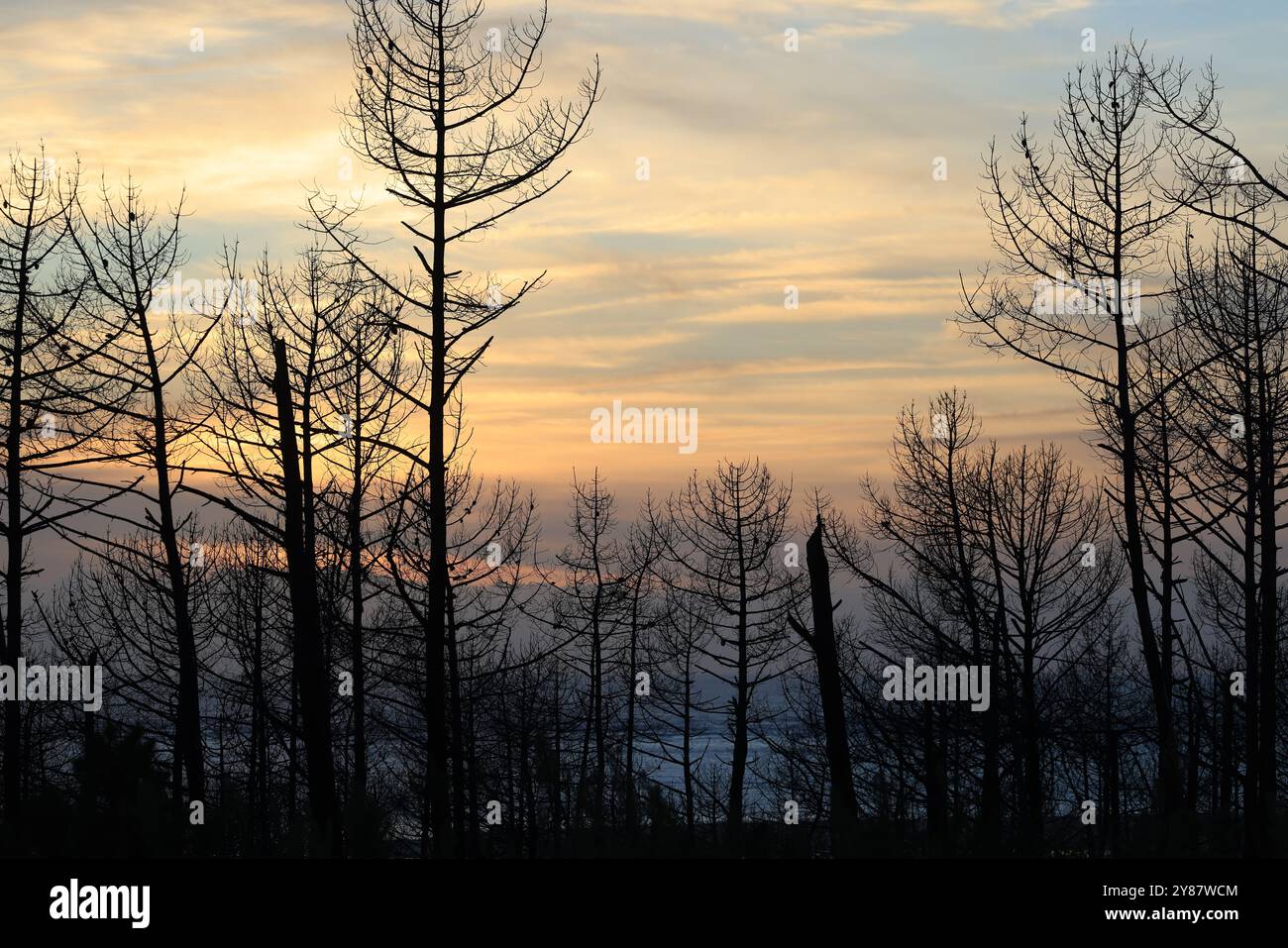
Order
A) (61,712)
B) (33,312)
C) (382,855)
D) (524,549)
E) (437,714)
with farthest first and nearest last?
1. (61,712)
2. (524,549)
3. (33,312)
4. (437,714)
5. (382,855)

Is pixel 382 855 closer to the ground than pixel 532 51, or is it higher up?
closer to the ground

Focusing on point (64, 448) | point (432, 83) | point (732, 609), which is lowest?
point (732, 609)

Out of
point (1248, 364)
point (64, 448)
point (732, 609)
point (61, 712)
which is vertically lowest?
point (61, 712)

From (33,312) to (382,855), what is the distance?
47.4ft

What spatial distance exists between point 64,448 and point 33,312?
226 cm

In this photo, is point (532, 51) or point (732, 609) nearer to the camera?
point (532, 51)

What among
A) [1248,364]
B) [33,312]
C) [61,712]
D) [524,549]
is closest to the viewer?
[33,312]

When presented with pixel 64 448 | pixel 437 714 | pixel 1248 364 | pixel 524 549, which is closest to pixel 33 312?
pixel 64 448
